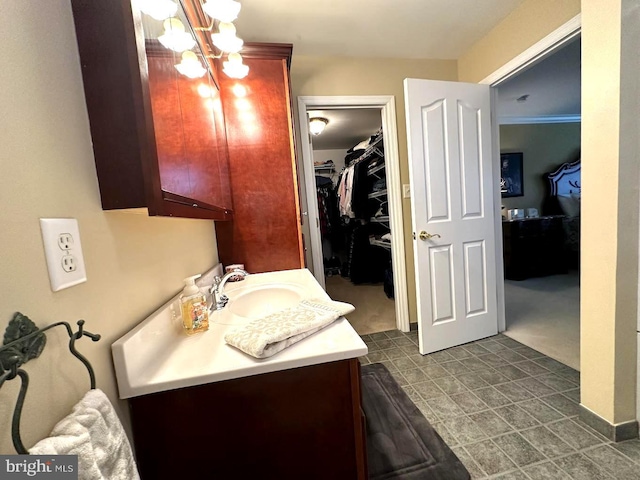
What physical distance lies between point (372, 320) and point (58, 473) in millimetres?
2438

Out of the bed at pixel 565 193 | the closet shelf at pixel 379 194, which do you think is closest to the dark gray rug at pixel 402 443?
the closet shelf at pixel 379 194

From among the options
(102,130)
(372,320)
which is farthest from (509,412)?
(102,130)

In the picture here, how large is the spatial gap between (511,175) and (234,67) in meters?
4.01

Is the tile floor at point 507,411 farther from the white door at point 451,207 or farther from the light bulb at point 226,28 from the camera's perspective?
the light bulb at point 226,28

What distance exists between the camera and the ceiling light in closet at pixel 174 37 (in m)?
0.73

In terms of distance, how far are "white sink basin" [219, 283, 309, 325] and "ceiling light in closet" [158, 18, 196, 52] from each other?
899 millimetres

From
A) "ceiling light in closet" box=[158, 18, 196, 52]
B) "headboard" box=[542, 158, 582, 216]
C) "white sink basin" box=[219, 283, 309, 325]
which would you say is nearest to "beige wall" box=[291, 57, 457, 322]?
"ceiling light in closet" box=[158, 18, 196, 52]

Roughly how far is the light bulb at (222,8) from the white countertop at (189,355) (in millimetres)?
1093

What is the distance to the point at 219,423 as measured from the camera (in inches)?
23.2

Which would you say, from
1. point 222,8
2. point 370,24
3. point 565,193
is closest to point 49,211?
point 222,8

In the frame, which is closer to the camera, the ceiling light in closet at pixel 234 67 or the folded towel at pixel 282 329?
the folded towel at pixel 282 329

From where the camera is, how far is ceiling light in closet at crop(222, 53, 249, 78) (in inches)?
50.9

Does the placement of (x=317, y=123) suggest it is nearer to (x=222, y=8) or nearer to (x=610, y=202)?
(x=222, y=8)

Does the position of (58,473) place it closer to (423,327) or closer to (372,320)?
(423,327)
